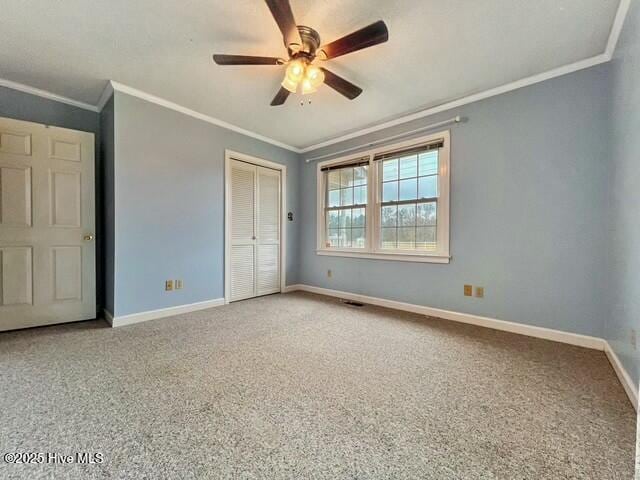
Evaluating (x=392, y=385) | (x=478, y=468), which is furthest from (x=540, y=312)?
(x=478, y=468)

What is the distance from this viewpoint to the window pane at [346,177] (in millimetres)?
4102

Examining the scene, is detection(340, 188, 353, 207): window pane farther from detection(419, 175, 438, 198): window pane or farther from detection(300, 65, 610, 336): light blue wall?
detection(300, 65, 610, 336): light blue wall

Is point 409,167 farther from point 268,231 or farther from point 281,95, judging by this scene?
point 268,231

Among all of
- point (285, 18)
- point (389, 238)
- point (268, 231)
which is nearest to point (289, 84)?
point (285, 18)

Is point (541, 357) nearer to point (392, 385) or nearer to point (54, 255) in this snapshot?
point (392, 385)

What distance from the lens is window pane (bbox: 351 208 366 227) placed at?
3928 millimetres

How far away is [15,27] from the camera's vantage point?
1.96m

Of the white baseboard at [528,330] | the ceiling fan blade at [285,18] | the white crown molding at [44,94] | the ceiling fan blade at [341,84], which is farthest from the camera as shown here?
the white crown molding at [44,94]

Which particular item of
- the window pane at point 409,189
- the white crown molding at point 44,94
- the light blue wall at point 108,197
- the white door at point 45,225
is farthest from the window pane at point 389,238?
the white crown molding at point 44,94

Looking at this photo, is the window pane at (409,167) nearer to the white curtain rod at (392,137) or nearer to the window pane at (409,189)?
the window pane at (409,189)

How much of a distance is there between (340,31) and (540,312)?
2.97 m

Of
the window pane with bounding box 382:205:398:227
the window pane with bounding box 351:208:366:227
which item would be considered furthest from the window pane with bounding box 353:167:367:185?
the window pane with bounding box 382:205:398:227

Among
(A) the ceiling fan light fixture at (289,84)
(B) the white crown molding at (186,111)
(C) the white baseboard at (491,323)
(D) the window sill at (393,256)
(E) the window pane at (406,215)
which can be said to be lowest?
(C) the white baseboard at (491,323)

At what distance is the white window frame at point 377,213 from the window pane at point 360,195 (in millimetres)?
92
